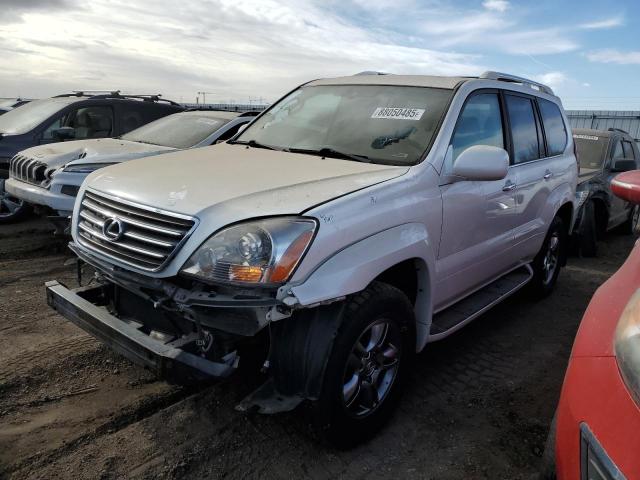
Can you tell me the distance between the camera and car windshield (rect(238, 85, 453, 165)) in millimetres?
3250

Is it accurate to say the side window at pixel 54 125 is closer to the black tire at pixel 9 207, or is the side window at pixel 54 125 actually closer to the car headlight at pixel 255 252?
the black tire at pixel 9 207

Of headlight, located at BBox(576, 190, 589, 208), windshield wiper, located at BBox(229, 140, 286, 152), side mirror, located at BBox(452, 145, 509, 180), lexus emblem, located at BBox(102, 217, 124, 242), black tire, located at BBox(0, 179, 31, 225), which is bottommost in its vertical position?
black tire, located at BBox(0, 179, 31, 225)

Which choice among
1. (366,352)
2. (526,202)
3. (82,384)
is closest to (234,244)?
(366,352)

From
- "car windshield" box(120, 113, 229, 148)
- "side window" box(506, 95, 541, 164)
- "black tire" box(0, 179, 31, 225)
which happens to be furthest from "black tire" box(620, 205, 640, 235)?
"black tire" box(0, 179, 31, 225)

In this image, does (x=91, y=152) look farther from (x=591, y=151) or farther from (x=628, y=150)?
(x=628, y=150)

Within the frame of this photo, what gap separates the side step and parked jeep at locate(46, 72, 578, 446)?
0.02m

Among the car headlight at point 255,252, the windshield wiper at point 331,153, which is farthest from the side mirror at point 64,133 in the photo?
the car headlight at point 255,252

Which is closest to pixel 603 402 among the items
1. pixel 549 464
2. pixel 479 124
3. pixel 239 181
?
pixel 549 464

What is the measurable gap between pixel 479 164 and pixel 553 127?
8.08 feet

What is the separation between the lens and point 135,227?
8.28 feet

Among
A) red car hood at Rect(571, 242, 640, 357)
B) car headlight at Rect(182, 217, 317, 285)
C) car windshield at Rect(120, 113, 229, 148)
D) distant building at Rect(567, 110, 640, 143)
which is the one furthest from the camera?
distant building at Rect(567, 110, 640, 143)

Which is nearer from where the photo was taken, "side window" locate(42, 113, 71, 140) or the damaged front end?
the damaged front end

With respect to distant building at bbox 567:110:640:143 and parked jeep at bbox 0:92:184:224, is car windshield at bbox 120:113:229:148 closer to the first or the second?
parked jeep at bbox 0:92:184:224

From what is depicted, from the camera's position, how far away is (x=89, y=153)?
6117mm
